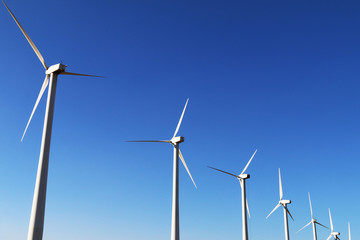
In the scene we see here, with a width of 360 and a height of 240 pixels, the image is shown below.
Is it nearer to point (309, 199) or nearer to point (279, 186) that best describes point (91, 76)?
point (279, 186)

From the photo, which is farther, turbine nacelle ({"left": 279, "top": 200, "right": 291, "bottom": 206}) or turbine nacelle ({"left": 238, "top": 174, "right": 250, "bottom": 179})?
turbine nacelle ({"left": 279, "top": 200, "right": 291, "bottom": 206})

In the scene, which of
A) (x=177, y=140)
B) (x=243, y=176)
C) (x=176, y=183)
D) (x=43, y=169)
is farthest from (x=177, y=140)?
(x=43, y=169)

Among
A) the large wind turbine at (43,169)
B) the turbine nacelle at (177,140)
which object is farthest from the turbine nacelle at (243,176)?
the large wind turbine at (43,169)

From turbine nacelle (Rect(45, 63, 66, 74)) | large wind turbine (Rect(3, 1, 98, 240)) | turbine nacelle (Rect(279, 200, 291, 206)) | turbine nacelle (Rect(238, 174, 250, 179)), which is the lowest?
large wind turbine (Rect(3, 1, 98, 240))

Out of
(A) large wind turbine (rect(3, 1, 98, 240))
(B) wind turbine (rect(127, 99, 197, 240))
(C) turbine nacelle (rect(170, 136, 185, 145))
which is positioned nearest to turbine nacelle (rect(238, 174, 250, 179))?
(B) wind turbine (rect(127, 99, 197, 240))

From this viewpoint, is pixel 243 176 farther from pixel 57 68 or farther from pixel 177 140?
pixel 57 68

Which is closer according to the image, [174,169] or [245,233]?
[174,169]

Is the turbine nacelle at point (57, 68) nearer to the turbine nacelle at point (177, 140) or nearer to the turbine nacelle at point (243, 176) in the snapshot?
the turbine nacelle at point (177, 140)

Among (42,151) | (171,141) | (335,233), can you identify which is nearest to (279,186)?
(171,141)

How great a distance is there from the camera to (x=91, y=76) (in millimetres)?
41406

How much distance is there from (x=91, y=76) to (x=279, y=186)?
69.2 metres

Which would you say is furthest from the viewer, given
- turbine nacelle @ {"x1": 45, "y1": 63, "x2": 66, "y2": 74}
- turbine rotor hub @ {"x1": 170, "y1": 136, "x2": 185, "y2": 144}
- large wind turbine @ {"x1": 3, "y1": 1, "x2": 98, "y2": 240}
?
turbine rotor hub @ {"x1": 170, "y1": 136, "x2": 185, "y2": 144}

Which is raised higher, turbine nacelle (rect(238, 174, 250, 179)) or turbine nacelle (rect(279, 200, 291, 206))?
turbine nacelle (rect(238, 174, 250, 179))

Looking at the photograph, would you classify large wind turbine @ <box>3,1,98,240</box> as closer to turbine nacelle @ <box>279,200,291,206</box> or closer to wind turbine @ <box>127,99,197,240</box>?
wind turbine @ <box>127,99,197,240</box>
